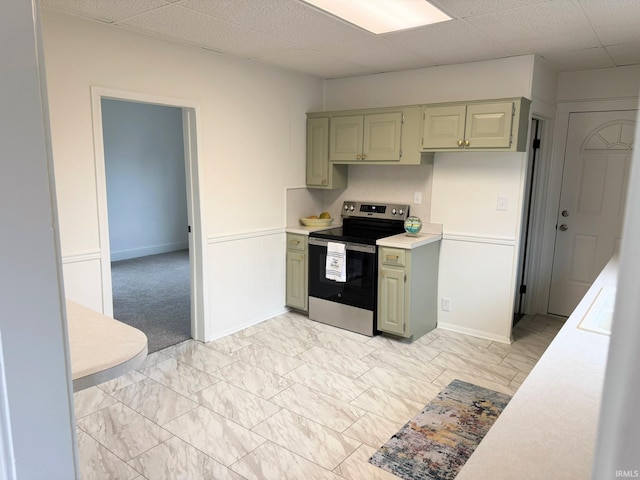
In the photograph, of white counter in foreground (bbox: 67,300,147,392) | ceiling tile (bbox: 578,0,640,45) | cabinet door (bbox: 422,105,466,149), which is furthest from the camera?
cabinet door (bbox: 422,105,466,149)

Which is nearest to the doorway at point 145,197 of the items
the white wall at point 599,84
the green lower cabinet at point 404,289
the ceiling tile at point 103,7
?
the green lower cabinet at point 404,289

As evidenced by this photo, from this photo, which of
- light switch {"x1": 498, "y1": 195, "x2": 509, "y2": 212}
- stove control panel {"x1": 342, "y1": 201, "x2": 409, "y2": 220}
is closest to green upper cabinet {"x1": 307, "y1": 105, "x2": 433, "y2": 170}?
stove control panel {"x1": 342, "y1": 201, "x2": 409, "y2": 220}

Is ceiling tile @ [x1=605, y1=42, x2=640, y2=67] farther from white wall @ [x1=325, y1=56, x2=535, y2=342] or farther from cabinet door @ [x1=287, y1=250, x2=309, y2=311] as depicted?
cabinet door @ [x1=287, y1=250, x2=309, y2=311]

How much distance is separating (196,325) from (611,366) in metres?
3.80

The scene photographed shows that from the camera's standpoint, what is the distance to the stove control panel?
A: 14.3ft

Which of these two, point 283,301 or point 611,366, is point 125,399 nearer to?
point 283,301

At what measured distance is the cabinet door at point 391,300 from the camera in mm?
3828

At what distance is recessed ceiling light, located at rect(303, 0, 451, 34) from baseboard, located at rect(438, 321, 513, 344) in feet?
8.49

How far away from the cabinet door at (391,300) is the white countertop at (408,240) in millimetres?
217

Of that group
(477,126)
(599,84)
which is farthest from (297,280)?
(599,84)

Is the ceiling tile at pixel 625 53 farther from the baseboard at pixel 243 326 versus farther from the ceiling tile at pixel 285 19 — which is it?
the baseboard at pixel 243 326

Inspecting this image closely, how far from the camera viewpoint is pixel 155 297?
5.03 m

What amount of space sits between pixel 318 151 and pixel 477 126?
60.9 inches

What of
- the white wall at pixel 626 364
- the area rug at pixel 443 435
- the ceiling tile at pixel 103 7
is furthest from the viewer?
the ceiling tile at pixel 103 7
